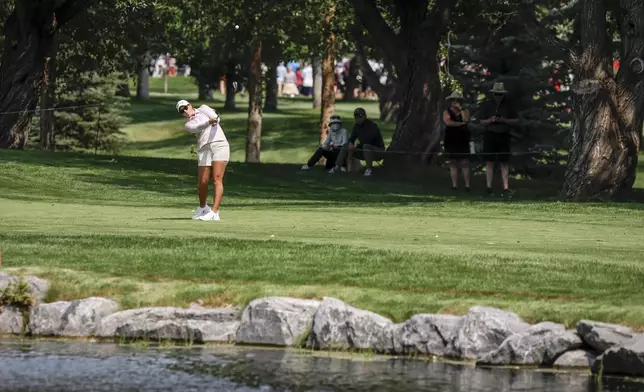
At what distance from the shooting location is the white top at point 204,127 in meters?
20.8

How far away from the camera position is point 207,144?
825 inches

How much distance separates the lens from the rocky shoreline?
41.3 feet

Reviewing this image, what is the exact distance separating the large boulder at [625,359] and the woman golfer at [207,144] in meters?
9.37

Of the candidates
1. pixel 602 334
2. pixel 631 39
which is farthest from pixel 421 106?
pixel 602 334

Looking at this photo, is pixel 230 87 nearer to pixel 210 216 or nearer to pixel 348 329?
pixel 210 216

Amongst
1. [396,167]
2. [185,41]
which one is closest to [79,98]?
[185,41]

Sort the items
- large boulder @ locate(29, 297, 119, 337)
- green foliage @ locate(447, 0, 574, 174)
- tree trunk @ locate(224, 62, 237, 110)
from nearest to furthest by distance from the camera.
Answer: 1. large boulder @ locate(29, 297, 119, 337)
2. green foliage @ locate(447, 0, 574, 174)
3. tree trunk @ locate(224, 62, 237, 110)

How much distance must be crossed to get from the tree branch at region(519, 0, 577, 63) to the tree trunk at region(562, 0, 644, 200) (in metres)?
0.24

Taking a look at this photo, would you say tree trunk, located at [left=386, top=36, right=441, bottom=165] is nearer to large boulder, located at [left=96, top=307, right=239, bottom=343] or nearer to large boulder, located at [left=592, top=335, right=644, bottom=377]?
large boulder, located at [left=96, top=307, right=239, bottom=343]

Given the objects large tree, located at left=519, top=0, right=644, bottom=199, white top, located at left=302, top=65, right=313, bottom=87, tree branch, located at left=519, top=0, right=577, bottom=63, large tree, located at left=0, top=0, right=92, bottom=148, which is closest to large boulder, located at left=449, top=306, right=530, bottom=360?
large tree, located at left=519, top=0, right=644, bottom=199

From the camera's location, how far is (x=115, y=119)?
59312 mm

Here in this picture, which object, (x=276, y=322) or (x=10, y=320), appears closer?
(x=276, y=322)

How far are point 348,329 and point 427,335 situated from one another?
2.23ft

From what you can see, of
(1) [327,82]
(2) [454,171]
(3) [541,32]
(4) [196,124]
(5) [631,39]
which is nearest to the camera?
(4) [196,124]
